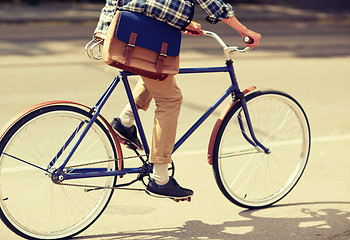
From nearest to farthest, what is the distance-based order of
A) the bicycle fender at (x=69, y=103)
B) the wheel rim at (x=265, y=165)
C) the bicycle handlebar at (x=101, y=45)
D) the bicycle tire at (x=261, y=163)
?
1. the bicycle fender at (x=69, y=103)
2. the bicycle handlebar at (x=101, y=45)
3. the bicycle tire at (x=261, y=163)
4. the wheel rim at (x=265, y=165)

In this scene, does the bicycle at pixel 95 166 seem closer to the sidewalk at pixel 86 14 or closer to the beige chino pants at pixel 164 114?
the beige chino pants at pixel 164 114

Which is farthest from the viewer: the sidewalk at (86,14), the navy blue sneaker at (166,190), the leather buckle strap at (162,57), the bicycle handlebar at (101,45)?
the sidewalk at (86,14)

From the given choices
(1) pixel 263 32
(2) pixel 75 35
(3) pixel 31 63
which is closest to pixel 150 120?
(3) pixel 31 63

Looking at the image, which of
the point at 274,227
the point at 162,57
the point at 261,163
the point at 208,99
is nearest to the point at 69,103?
the point at 162,57

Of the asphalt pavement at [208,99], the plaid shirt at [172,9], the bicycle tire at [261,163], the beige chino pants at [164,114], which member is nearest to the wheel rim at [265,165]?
the bicycle tire at [261,163]

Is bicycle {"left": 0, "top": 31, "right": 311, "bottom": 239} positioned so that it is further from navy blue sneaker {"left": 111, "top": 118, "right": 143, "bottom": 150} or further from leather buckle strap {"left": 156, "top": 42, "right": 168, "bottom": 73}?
leather buckle strap {"left": 156, "top": 42, "right": 168, "bottom": 73}

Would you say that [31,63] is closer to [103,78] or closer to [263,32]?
[103,78]

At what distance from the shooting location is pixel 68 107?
3768mm

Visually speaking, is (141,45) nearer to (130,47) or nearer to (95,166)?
(130,47)

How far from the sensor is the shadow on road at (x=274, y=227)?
4082 mm

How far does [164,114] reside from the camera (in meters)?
3.90

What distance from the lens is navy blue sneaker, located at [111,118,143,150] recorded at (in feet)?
13.8

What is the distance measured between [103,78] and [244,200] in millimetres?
4735

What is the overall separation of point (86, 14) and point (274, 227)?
14.7 metres
